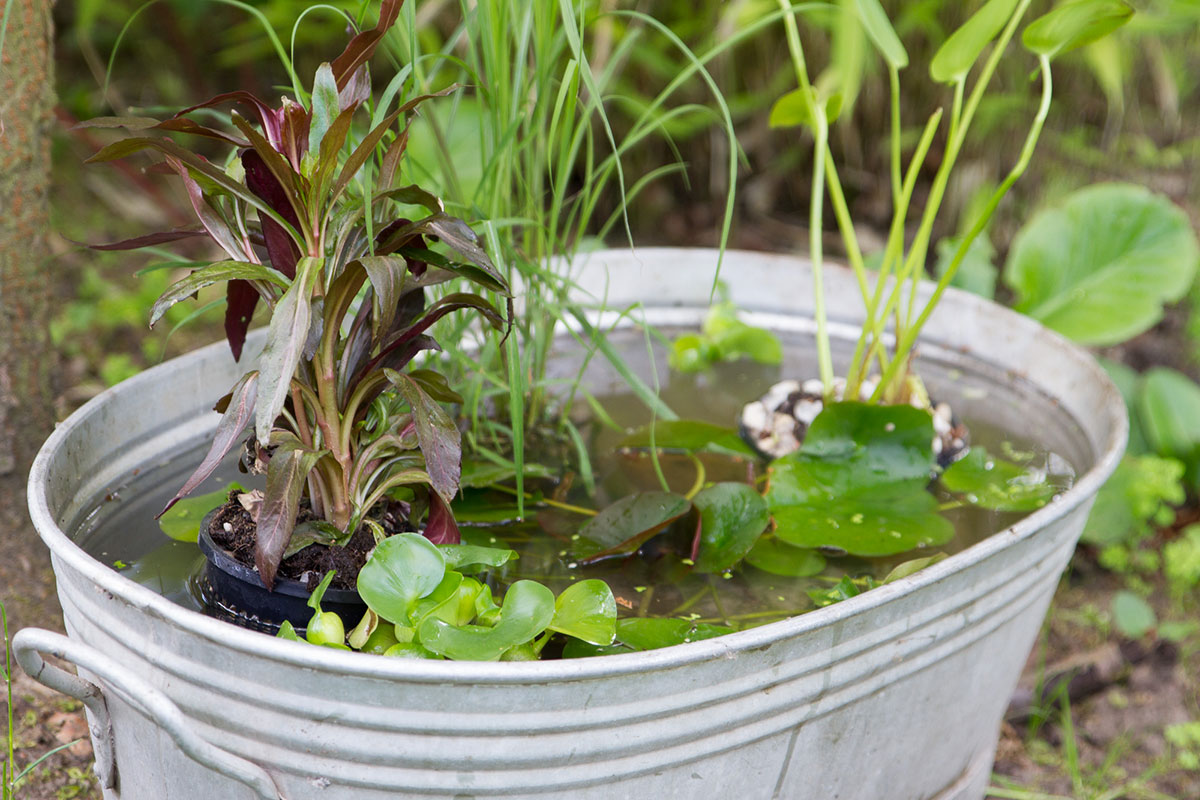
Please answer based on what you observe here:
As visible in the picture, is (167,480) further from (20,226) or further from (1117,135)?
(1117,135)

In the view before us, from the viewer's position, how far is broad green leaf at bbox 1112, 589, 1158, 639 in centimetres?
165

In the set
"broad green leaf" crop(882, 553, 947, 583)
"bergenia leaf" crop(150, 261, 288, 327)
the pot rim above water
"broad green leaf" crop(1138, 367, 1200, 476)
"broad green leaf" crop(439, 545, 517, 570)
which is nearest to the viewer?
the pot rim above water

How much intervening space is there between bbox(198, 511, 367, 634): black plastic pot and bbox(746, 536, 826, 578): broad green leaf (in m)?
0.43

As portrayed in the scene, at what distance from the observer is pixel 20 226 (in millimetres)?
1176

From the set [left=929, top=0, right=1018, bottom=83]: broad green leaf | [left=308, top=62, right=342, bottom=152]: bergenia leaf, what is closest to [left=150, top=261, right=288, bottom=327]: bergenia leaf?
[left=308, top=62, right=342, bottom=152]: bergenia leaf

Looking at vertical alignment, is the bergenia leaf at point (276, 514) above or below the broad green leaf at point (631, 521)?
above

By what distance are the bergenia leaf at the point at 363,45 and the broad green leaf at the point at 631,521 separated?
1.63 feet

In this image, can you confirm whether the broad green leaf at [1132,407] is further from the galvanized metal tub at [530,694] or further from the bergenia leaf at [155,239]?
the bergenia leaf at [155,239]

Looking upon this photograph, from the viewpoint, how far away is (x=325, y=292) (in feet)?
2.75

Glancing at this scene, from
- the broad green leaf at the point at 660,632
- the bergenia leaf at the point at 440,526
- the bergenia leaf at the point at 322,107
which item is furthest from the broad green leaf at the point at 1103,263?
the bergenia leaf at the point at 322,107

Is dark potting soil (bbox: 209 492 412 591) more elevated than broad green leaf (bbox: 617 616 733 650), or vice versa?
dark potting soil (bbox: 209 492 412 591)

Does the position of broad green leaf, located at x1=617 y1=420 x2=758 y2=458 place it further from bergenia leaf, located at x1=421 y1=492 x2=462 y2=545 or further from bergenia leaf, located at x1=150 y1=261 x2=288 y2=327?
bergenia leaf, located at x1=150 y1=261 x2=288 y2=327

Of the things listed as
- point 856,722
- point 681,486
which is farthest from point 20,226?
point 856,722

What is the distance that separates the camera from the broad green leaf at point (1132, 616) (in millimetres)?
1646
